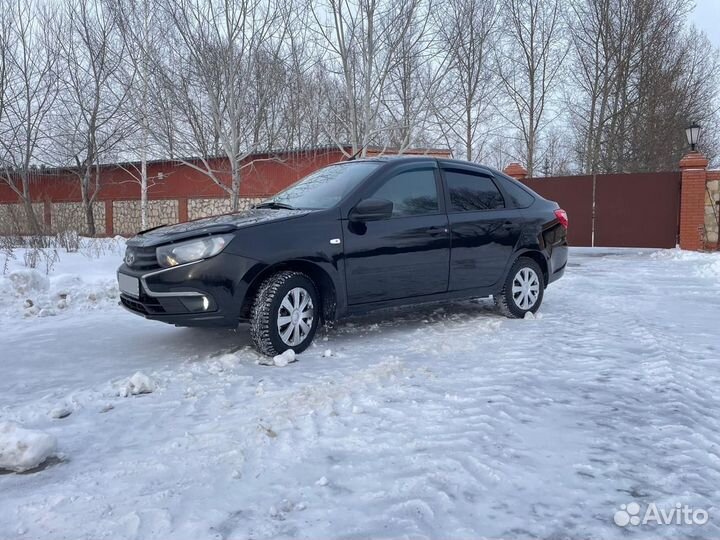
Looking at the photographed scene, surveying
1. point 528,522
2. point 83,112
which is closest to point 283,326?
point 528,522

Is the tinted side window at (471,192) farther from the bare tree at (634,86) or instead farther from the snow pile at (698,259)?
the bare tree at (634,86)

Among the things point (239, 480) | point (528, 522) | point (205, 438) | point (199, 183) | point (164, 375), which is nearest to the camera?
point (528, 522)

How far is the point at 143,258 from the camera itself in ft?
14.4

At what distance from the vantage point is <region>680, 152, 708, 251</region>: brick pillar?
14227mm

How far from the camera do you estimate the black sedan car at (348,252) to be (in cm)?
426

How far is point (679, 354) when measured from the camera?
4.57 metres

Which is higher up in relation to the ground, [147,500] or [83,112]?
[83,112]

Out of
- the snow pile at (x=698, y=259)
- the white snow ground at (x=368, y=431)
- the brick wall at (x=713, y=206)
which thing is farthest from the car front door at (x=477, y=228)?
the brick wall at (x=713, y=206)

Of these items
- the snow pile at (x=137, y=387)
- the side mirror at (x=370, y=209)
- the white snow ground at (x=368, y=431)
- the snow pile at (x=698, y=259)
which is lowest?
the white snow ground at (x=368, y=431)

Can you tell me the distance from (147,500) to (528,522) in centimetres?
156

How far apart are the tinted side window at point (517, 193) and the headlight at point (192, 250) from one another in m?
3.26

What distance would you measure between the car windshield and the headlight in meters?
0.97

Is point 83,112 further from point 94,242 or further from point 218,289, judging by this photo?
point 218,289

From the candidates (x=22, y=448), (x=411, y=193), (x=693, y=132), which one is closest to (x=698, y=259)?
(x=693, y=132)
